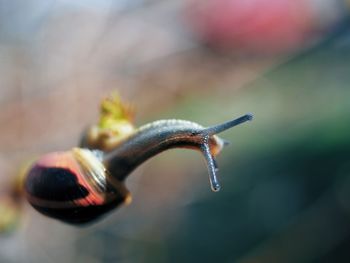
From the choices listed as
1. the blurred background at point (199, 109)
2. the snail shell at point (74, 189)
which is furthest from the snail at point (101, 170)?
the blurred background at point (199, 109)

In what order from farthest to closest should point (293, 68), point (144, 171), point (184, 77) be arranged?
point (184, 77), point (293, 68), point (144, 171)

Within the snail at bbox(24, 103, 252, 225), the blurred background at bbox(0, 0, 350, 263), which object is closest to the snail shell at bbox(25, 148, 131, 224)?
the snail at bbox(24, 103, 252, 225)

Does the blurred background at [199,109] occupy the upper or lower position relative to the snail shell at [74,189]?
upper

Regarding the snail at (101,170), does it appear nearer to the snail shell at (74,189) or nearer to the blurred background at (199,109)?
the snail shell at (74,189)

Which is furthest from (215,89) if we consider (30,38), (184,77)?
(30,38)

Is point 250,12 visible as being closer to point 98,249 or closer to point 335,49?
point 335,49

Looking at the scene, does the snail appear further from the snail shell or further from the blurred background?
the blurred background
